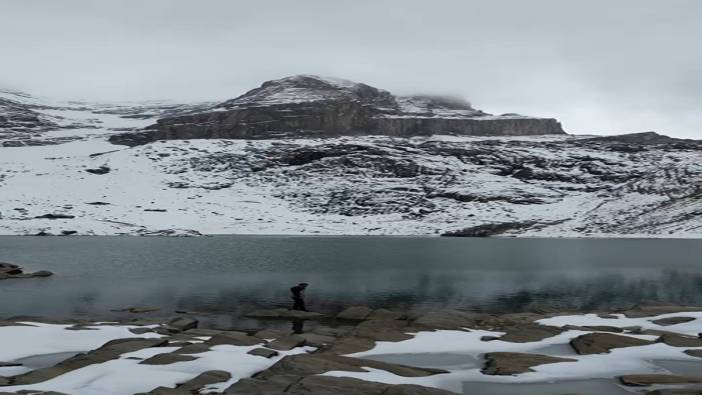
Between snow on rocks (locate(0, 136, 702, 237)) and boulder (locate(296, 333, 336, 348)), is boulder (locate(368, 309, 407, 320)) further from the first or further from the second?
snow on rocks (locate(0, 136, 702, 237))

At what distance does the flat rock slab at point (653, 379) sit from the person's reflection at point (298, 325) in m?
18.2

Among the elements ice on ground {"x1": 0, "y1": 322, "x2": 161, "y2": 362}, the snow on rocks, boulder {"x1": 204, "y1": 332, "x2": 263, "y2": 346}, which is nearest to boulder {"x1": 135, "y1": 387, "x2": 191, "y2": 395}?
boulder {"x1": 204, "y1": 332, "x2": 263, "y2": 346}

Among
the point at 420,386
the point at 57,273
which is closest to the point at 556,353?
the point at 420,386

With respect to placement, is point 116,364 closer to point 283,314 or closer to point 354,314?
point 283,314

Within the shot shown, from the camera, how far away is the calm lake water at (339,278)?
4634cm

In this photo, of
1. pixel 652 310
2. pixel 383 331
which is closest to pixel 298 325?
pixel 383 331

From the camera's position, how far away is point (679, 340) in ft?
87.9

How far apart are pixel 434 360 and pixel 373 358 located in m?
2.42

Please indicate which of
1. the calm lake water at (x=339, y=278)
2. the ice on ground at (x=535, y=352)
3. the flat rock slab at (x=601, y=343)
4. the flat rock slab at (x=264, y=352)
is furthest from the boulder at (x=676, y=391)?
the calm lake water at (x=339, y=278)

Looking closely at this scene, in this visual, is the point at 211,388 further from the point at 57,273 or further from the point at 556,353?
the point at 57,273

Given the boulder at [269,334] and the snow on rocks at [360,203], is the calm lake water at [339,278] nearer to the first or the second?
the boulder at [269,334]

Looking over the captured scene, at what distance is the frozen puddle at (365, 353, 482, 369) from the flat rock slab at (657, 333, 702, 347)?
888 cm

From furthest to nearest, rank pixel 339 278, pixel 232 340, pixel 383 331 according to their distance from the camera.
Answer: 1. pixel 339 278
2. pixel 383 331
3. pixel 232 340

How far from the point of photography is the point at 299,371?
2061cm
